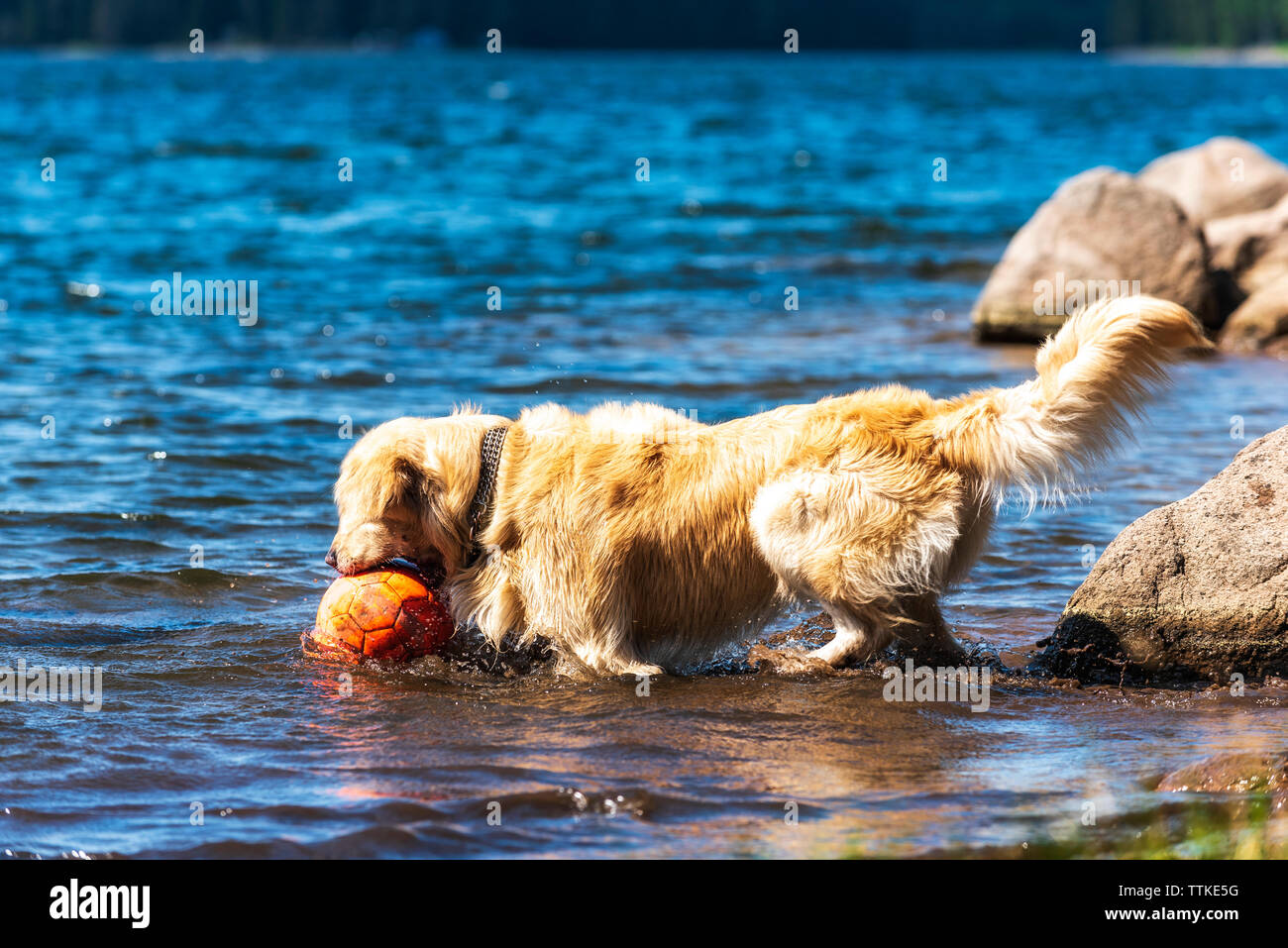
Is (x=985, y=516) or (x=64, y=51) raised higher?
(x=64, y=51)

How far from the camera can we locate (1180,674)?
627 cm

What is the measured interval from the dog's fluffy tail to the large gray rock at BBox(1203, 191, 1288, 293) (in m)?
10.9

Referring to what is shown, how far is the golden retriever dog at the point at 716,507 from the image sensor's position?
230 inches

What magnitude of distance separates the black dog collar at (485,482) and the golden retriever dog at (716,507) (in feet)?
0.07

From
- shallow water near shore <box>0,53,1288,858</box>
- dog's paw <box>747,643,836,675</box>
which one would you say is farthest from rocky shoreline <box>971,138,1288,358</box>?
dog's paw <box>747,643,836,675</box>

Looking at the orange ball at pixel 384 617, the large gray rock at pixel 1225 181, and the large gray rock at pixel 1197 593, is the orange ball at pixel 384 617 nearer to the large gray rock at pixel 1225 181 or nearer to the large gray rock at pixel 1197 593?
the large gray rock at pixel 1197 593

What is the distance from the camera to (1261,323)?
1464 cm

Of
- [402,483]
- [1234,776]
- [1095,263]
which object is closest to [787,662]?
[402,483]

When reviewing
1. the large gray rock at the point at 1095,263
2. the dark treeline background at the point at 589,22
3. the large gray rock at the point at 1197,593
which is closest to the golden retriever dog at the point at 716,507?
the large gray rock at the point at 1197,593

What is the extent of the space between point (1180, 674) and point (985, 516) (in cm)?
118

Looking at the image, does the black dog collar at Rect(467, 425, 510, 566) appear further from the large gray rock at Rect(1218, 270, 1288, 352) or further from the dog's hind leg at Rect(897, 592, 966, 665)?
the large gray rock at Rect(1218, 270, 1288, 352)

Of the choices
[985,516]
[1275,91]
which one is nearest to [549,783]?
[985,516]
